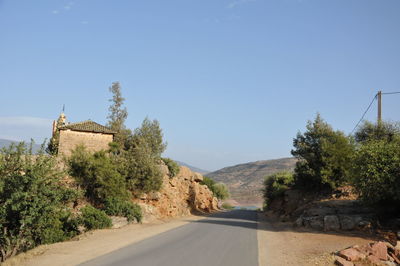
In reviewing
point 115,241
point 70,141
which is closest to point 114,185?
point 115,241

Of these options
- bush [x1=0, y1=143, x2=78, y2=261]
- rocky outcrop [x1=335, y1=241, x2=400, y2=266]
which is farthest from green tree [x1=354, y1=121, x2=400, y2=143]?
bush [x1=0, y1=143, x2=78, y2=261]

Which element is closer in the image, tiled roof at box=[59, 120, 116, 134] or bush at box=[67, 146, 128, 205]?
bush at box=[67, 146, 128, 205]

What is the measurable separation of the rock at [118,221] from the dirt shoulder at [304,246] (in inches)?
395

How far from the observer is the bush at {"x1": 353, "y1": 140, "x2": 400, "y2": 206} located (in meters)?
16.8

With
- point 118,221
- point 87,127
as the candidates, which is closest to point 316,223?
point 118,221

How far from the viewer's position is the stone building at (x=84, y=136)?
114 feet

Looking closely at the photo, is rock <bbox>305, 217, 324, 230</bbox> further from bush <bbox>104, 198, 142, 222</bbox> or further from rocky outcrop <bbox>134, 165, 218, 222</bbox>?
rocky outcrop <bbox>134, 165, 218, 222</bbox>

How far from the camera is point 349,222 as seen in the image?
62.2 ft

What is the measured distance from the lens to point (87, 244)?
14750 millimetres

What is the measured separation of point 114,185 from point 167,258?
49.0 ft

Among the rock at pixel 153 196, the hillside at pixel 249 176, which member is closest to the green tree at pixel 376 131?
the rock at pixel 153 196

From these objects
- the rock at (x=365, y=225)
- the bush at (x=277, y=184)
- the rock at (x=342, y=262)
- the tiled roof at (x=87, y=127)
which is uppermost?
the tiled roof at (x=87, y=127)

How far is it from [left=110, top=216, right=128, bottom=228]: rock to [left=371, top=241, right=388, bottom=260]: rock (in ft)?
50.7

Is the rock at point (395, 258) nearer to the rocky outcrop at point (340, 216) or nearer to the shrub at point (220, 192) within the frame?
the rocky outcrop at point (340, 216)
